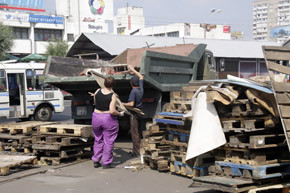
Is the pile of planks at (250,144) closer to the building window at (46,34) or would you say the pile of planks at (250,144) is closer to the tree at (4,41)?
the tree at (4,41)

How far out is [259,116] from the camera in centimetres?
657

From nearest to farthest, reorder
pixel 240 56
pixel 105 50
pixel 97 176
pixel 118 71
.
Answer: pixel 97 176, pixel 118 71, pixel 105 50, pixel 240 56

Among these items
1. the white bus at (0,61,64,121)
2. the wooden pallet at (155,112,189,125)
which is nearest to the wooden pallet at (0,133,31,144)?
the wooden pallet at (155,112,189,125)

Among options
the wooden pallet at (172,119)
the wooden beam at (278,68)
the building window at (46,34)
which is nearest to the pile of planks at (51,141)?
the wooden pallet at (172,119)

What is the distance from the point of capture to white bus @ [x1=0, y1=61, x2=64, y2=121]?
1794 cm

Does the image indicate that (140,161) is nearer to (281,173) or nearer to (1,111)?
(281,173)

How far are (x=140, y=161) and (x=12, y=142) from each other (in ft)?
10.7

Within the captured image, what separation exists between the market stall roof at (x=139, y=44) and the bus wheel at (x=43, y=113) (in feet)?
15.9

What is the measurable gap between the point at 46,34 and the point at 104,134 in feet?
185

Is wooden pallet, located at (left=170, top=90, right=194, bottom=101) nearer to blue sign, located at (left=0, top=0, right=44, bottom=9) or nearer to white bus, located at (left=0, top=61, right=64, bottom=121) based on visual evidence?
white bus, located at (left=0, top=61, right=64, bottom=121)

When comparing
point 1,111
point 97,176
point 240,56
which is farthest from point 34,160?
point 240,56

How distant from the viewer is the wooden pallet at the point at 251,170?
617 centimetres

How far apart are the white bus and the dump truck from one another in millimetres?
6696

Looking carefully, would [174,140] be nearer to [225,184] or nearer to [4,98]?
[225,184]
